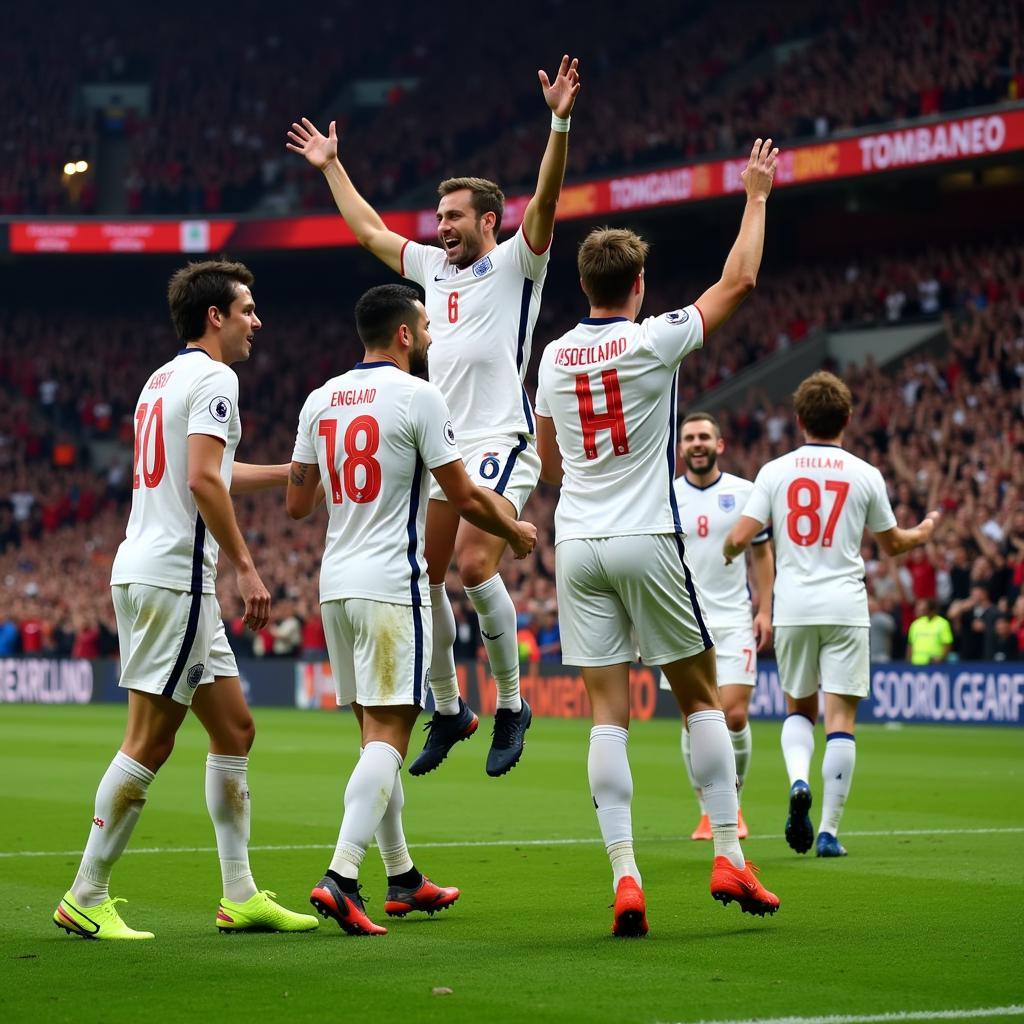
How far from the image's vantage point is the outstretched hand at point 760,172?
7.05 m

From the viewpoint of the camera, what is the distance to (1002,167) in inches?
1282

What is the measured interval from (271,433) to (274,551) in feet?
20.7

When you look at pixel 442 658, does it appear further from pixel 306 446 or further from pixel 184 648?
pixel 184 648

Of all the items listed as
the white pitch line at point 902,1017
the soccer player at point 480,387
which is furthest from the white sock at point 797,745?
the white pitch line at point 902,1017

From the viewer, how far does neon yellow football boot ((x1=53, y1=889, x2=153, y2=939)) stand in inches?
270

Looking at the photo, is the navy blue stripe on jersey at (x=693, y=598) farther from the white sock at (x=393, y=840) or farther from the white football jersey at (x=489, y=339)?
the white sock at (x=393, y=840)

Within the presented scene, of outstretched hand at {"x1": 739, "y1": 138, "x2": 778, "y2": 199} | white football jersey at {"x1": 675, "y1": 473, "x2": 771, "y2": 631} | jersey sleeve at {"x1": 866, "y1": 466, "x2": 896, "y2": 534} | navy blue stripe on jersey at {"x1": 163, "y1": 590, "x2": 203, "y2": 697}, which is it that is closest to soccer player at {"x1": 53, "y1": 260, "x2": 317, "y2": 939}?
navy blue stripe on jersey at {"x1": 163, "y1": 590, "x2": 203, "y2": 697}

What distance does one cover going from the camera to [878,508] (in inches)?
385

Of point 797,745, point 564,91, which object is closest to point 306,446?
point 564,91

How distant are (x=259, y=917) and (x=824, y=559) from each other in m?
4.19

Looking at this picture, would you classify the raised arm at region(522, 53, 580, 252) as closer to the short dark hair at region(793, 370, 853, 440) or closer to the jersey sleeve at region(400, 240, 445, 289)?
the jersey sleeve at region(400, 240, 445, 289)

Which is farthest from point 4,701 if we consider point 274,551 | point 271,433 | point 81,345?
point 81,345

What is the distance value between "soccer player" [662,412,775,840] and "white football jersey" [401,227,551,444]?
3.31 m

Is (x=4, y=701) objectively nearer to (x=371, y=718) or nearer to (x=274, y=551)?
(x=274, y=551)
